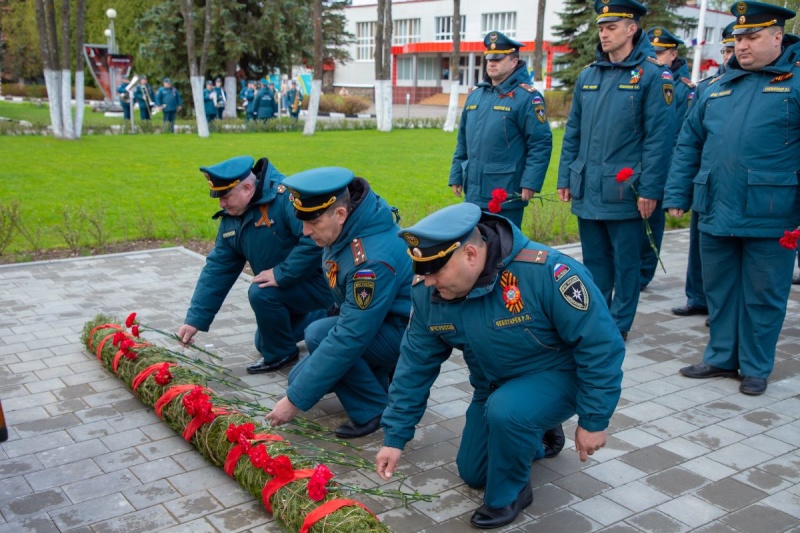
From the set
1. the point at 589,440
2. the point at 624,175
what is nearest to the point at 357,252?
the point at 589,440

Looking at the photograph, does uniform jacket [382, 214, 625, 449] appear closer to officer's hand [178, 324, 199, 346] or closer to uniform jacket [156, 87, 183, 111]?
officer's hand [178, 324, 199, 346]

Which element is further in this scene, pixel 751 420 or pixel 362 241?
pixel 751 420

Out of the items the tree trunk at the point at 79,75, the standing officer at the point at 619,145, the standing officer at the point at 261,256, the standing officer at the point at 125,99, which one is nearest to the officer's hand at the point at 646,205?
the standing officer at the point at 619,145

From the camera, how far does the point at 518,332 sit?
3.30m

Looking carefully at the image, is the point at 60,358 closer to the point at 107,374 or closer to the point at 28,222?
the point at 107,374

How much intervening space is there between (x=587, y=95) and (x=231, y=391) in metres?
3.31

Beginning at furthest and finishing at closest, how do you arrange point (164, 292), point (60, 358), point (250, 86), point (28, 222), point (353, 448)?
point (250, 86)
point (28, 222)
point (164, 292)
point (60, 358)
point (353, 448)

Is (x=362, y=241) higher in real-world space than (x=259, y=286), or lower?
higher

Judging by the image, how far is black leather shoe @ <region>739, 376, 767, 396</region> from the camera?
5.07m

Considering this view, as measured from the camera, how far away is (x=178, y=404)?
441 cm

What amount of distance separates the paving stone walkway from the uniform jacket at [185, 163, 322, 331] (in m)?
0.63

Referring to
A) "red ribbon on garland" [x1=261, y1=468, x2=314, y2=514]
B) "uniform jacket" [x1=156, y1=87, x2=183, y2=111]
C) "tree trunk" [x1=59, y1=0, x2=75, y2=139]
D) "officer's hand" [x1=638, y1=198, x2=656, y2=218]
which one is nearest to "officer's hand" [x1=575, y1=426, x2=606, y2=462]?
"red ribbon on garland" [x1=261, y1=468, x2=314, y2=514]

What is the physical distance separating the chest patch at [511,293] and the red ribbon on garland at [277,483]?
3.81 ft

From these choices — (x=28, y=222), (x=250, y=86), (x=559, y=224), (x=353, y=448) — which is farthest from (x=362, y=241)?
(x=250, y=86)
